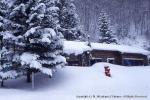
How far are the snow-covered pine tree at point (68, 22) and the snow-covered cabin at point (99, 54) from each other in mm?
10362

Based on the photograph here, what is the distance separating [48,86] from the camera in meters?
24.3

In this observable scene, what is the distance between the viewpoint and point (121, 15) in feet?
523

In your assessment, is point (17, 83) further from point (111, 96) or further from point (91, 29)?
point (91, 29)

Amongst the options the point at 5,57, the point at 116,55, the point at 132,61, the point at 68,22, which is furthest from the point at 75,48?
the point at 68,22

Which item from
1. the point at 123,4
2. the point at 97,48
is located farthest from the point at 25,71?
the point at 123,4

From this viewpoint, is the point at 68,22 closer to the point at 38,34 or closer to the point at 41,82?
the point at 41,82

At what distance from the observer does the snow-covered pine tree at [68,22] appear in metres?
50.5

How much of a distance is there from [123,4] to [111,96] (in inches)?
6336

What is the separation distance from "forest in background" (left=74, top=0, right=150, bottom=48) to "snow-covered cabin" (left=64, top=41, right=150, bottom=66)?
70339 millimetres

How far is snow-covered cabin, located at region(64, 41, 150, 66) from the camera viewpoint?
116 feet

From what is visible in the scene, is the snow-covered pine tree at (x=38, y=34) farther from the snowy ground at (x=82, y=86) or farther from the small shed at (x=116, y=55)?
the small shed at (x=116, y=55)

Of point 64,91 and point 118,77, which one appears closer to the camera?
A: point 64,91

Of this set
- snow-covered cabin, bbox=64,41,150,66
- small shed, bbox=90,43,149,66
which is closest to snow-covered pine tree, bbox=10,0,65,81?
snow-covered cabin, bbox=64,41,150,66

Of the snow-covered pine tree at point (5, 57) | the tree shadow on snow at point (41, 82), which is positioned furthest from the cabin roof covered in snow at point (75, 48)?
the snow-covered pine tree at point (5, 57)
